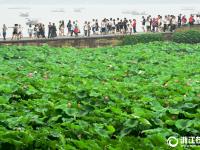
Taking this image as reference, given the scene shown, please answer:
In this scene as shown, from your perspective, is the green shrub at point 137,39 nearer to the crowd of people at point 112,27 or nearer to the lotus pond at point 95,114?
the crowd of people at point 112,27

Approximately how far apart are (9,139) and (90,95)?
2801 millimetres

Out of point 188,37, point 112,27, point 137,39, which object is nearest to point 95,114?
point 137,39

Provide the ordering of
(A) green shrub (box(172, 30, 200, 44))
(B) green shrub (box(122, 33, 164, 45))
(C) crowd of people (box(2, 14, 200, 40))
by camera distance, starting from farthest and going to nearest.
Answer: (C) crowd of people (box(2, 14, 200, 40))
(A) green shrub (box(172, 30, 200, 44))
(B) green shrub (box(122, 33, 164, 45))

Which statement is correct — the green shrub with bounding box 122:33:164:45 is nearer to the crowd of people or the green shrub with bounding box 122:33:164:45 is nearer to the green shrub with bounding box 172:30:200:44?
the green shrub with bounding box 172:30:200:44

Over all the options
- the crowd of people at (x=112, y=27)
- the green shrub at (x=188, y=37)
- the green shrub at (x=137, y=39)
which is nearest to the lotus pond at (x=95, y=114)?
the green shrub at (x=137, y=39)

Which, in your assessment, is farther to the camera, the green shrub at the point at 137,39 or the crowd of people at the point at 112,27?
the crowd of people at the point at 112,27

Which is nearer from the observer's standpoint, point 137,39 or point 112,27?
point 137,39

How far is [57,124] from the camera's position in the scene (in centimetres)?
612

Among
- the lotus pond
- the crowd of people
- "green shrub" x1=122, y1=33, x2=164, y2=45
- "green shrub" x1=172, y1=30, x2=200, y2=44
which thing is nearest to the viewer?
the lotus pond

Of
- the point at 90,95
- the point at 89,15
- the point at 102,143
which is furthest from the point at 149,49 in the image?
the point at 89,15

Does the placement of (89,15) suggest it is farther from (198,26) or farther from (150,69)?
(150,69)

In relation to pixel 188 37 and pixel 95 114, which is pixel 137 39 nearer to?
pixel 188 37

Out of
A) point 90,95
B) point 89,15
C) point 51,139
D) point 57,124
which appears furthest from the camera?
point 89,15

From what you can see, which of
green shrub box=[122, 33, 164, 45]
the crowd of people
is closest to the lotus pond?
green shrub box=[122, 33, 164, 45]
